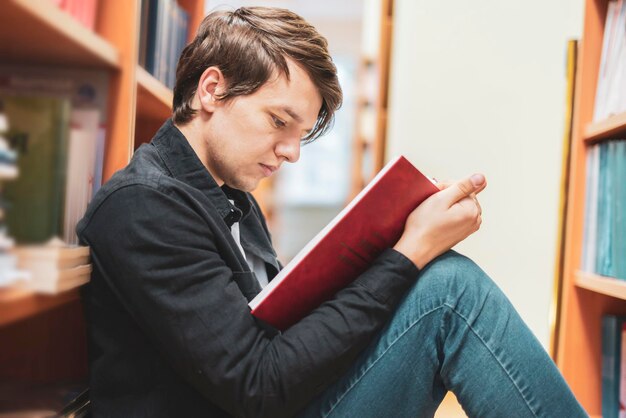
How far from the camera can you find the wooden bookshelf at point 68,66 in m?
0.59

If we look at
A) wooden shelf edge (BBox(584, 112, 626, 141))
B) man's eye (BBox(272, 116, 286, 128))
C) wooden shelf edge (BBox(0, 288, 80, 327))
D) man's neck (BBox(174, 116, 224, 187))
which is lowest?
wooden shelf edge (BBox(0, 288, 80, 327))

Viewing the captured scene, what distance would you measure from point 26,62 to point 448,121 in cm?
173

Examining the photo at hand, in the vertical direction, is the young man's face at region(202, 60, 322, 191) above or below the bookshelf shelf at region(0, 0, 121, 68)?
below

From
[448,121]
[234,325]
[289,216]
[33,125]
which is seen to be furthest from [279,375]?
[289,216]

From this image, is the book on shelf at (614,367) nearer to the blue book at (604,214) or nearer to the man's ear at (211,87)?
the blue book at (604,214)

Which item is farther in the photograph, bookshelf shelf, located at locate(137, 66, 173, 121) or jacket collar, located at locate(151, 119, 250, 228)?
bookshelf shelf, located at locate(137, 66, 173, 121)

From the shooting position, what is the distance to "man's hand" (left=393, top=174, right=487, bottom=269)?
0.87 m

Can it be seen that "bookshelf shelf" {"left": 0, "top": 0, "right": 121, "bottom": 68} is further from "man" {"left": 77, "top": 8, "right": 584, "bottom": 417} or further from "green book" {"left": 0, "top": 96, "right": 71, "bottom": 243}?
"man" {"left": 77, "top": 8, "right": 584, "bottom": 417}

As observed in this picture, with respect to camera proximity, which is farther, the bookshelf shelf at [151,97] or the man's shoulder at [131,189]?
the bookshelf shelf at [151,97]

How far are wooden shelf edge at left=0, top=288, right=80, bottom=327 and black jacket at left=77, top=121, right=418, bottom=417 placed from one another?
0.14 metres

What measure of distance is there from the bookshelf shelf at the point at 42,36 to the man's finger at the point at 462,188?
547 mm

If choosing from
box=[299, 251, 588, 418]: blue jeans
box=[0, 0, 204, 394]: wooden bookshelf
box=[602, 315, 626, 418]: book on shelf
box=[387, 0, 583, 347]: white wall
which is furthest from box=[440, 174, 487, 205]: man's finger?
box=[387, 0, 583, 347]: white wall

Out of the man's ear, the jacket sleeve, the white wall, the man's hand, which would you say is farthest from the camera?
the white wall

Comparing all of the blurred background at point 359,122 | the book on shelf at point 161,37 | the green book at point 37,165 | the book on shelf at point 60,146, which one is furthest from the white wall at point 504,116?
the green book at point 37,165
